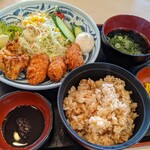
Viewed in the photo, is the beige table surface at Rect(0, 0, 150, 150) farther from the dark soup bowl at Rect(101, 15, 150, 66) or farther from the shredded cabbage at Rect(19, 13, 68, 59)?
the shredded cabbage at Rect(19, 13, 68, 59)

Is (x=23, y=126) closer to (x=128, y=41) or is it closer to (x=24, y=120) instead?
(x=24, y=120)

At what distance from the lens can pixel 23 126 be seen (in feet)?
3.67

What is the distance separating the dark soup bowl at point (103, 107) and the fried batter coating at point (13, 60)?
0.32 m

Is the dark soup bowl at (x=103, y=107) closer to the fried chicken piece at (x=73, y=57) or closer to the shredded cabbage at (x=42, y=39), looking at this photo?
the fried chicken piece at (x=73, y=57)

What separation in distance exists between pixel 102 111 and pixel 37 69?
17.3 inches

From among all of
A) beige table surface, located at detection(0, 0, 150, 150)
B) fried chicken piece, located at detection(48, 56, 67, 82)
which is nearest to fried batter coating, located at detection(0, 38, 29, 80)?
fried chicken piece, located at detection(48, 56, 67, 82)

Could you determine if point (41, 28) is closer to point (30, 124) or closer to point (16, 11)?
point (16, 11)

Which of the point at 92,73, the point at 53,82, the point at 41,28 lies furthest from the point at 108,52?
the point at 41,28

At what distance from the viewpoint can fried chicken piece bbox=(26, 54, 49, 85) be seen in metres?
1.23

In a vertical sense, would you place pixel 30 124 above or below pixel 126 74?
below

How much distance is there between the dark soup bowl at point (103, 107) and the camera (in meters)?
1.01

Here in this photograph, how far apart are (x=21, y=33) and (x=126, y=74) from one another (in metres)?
0.74

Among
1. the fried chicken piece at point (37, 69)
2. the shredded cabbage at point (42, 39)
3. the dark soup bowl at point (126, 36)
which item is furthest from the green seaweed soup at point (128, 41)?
the fried chicken piece at point (37, 69)

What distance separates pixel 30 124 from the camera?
44.3 inches
